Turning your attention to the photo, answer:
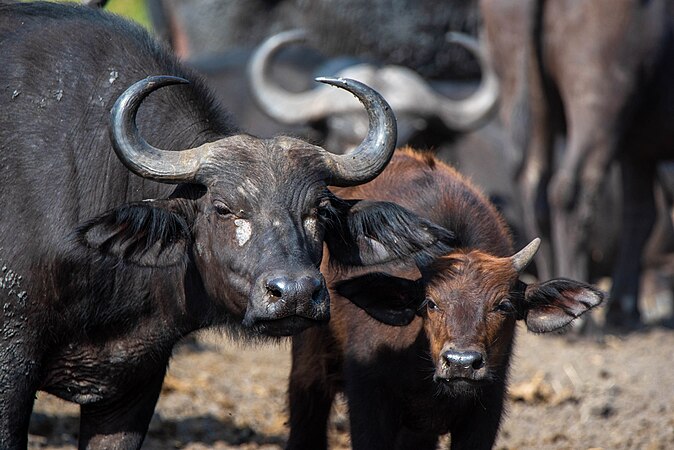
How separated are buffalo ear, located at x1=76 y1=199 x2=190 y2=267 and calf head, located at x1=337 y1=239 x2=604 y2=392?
0.80 metres

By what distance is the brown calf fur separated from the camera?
5312 millimetres

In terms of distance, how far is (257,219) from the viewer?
4.96 m

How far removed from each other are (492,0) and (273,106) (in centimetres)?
348

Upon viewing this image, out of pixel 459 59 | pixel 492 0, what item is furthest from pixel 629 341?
pixel 459 59

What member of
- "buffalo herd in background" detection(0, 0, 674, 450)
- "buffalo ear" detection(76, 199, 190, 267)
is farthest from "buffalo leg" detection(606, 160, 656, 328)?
"buffalo ear" detection(76, 199, 190, 267)

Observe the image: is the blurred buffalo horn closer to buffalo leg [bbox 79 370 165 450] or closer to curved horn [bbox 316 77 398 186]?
buffalo leg [bbox 79 370 165 450]

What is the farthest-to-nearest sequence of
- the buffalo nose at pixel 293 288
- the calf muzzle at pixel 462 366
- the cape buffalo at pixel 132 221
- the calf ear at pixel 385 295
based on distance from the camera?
the calf ear at pixel 385 295 < the calf muzzle at pixel 462 366 < the cape buffalo at pixel 132 221 < the buffalo nose at pixel 293 288

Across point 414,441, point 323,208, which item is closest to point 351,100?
point 414,441

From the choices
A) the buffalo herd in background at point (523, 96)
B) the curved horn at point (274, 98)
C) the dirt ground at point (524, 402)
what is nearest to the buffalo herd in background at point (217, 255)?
the dirt ground at point (524, 402)

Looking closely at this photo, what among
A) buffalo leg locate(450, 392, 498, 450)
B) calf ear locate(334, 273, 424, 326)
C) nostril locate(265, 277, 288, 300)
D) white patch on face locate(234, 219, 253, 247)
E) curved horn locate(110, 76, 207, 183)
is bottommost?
buffalo leg locate(450, 392, 498, 450)

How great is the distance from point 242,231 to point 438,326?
1004 millimetres

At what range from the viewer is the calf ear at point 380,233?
209 inches

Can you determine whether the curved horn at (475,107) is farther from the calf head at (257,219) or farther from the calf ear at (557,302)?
the calf head at (257,219)

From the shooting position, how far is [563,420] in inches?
307
